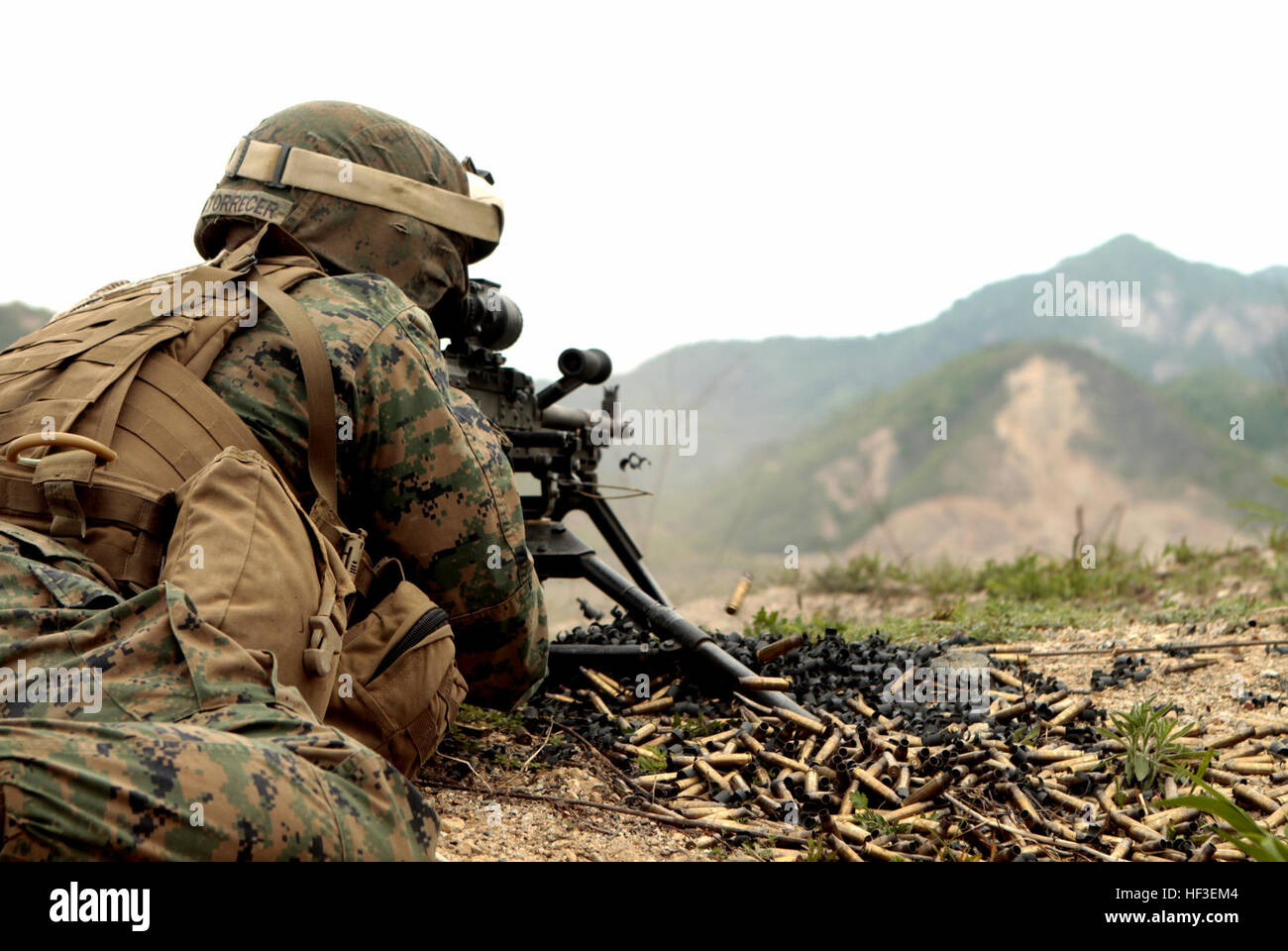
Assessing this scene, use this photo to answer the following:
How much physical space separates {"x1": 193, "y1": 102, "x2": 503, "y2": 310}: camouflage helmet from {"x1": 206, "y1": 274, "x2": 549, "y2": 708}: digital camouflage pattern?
0.37 meters

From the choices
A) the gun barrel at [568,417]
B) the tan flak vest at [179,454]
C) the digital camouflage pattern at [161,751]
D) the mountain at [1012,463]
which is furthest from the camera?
the mountain at [1012,463]

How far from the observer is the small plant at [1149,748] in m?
3.48

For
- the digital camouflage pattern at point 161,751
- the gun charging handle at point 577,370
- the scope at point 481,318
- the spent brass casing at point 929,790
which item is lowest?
the spent brass casing at point 929,790

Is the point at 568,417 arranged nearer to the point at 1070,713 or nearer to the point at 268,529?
the point at 1070,713

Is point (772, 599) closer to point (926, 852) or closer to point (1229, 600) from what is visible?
point (1229, 600)

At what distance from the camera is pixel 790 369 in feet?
102

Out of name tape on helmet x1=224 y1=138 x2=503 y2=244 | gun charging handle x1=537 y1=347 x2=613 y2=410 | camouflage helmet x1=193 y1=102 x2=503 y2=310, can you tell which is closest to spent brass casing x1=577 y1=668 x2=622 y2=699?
gun charging handle x1=537 y1=347 x2=613 y2=410

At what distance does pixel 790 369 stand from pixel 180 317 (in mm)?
28959

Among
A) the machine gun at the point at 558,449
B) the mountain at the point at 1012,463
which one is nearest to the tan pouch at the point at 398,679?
the machine gun at the point at 558,449

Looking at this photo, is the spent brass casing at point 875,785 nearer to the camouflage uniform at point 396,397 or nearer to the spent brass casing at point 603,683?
the camouflage uniform at point 396,397

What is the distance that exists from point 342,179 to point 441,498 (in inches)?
39.8

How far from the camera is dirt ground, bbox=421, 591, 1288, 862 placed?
10.1 ft

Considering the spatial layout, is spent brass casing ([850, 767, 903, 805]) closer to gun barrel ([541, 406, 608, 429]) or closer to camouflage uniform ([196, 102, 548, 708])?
camouflage uniform ([196, 102, 548, 708])
